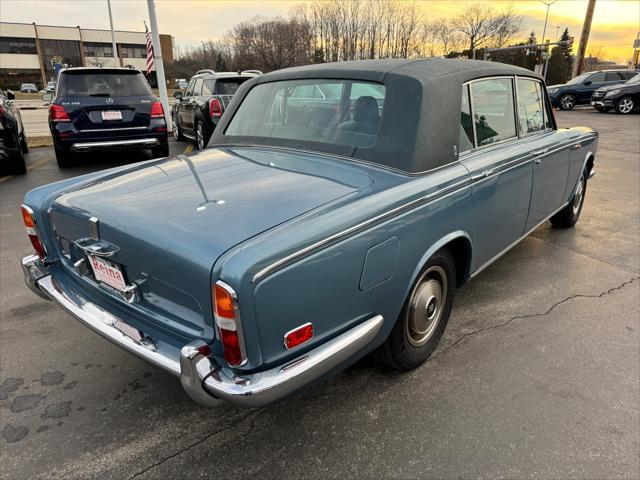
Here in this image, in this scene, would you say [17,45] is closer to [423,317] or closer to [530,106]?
[530,106]

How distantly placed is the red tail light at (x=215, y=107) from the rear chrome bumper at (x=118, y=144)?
1243 millimetres

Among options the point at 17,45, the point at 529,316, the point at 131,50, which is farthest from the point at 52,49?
the point at 529,316

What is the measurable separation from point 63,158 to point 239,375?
8213 mm

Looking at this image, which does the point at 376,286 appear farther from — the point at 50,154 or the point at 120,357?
the point at 50,154

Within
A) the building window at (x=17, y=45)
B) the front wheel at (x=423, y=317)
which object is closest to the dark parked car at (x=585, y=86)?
the front wheel at (x=423, y=317)

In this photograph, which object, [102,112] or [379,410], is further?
[102,112]

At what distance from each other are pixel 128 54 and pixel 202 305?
97.5 m

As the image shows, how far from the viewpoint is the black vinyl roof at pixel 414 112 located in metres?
2.46

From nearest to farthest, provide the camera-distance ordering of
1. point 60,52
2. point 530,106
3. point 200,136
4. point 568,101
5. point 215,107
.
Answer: point 530,106 → point 215,107 → point 200,136 → point 568,101 → point 60,52

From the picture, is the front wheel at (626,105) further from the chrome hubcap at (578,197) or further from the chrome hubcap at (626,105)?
the chrome hubcap at (578,197)

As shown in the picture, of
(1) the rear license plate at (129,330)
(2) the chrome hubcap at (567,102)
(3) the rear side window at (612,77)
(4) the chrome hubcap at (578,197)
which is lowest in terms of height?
(2) the chrome hubcap at (567,102)

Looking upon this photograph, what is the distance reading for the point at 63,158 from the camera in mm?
8414

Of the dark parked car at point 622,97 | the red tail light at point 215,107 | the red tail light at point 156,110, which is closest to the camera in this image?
the red tail light at point 156,110

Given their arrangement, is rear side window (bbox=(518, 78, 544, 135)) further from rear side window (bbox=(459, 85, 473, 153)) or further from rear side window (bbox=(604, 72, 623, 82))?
rear side window (bbox=(604, 72, 623, 82))
